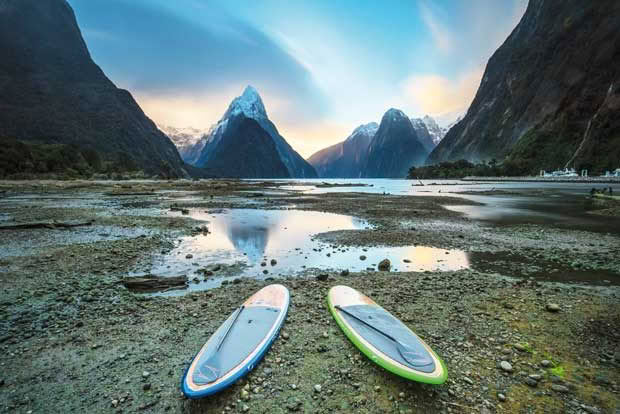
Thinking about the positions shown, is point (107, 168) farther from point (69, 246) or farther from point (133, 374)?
point (133, 374)

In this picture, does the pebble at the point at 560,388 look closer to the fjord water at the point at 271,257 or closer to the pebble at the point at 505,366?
the pebble at the point at 505,366

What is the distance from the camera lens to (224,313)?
831cm

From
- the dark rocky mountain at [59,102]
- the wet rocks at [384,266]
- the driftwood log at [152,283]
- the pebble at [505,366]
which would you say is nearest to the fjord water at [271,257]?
the wet rocks at [384,266]

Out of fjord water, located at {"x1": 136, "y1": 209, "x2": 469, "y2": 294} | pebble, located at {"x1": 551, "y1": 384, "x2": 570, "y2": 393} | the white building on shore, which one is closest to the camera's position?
pebble, located at {"x1": 551, "y1": 384, "x2": 570, "y2": 393}

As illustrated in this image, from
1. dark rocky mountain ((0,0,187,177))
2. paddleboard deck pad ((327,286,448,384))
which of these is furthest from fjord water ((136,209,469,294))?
dark rocky mountain ((0,0,187,177))

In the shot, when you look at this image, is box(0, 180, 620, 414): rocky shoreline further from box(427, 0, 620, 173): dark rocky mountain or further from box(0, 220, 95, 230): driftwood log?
box(427, 0, 620, 173): dark rocky mountain

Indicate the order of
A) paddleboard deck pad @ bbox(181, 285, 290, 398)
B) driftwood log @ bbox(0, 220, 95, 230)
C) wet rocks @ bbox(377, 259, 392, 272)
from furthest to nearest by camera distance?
1. driftwood log @ bbox(0, 220, 95, 230)
2. wet rocks @ bbox(377, 259, 392, 272)
3. paddleboard deck pad @ bbox(181, 285, 290, 398)

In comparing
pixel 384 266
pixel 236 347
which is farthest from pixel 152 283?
pixel 384 266

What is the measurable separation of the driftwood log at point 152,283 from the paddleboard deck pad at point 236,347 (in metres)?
3.98

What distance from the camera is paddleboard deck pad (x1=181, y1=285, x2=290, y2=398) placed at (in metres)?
4.93

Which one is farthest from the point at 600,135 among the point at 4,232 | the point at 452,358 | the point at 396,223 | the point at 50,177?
the point at 50,177

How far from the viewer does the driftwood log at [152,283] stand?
33.9 ft

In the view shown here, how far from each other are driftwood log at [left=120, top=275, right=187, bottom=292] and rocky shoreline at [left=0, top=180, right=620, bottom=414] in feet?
1.18

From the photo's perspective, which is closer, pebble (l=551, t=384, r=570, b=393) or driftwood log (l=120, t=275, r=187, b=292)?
pebble (l=551, t=384, r=570, b=393)
